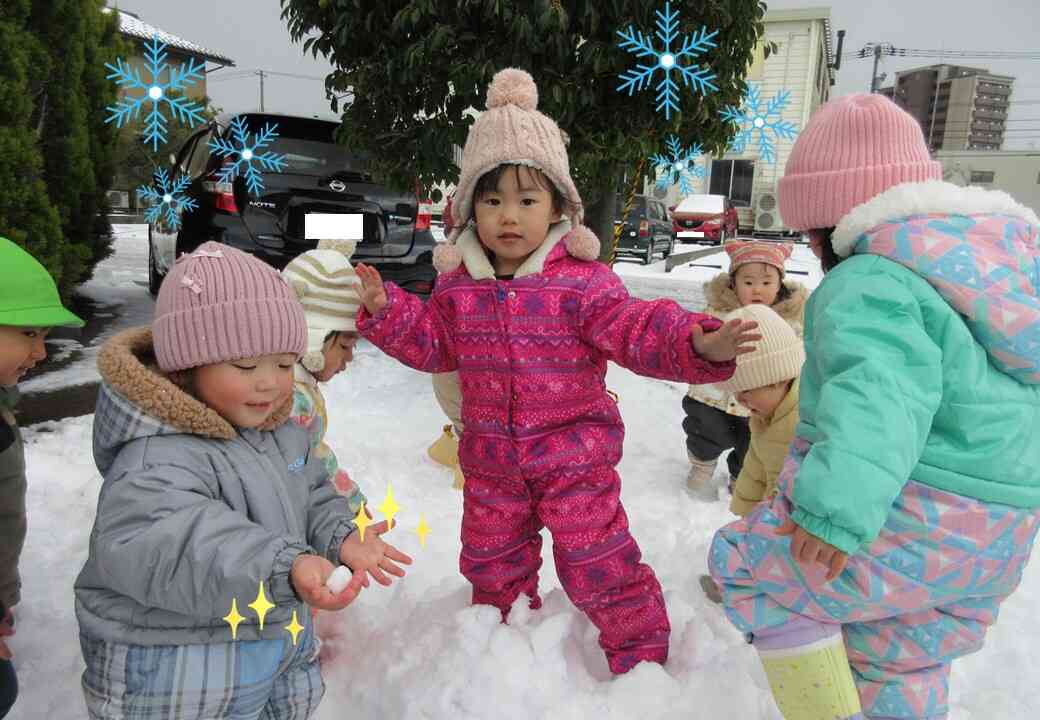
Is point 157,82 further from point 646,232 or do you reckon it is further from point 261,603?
point 646,232

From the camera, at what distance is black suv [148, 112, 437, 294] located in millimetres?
5215

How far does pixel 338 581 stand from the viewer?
1.33m

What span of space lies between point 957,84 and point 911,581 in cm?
8000

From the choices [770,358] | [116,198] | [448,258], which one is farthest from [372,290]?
[116,198]

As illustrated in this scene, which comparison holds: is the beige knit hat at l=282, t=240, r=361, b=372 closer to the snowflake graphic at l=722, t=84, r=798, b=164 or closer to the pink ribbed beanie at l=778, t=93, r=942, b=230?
the pink ribbed beanie at l=778, t=93, r=942, b=230

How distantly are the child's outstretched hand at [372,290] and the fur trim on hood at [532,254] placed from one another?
0.24 m

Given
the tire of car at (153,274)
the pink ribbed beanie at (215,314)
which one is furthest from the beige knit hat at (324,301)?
the tire of car at (153,274)

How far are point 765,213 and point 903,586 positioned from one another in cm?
2716

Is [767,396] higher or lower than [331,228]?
lower

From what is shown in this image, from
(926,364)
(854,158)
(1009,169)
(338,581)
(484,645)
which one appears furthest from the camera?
(1009,169)

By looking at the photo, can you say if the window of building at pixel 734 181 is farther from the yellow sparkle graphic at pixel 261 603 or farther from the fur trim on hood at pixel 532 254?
the yellow sparkle graphic at pixel 261 603

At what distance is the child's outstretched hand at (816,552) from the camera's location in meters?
1.46

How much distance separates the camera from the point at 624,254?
17.8 meters

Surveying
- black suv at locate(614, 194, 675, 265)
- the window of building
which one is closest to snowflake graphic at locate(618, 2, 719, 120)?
black suv at locate(614, 194, 675, 265)
